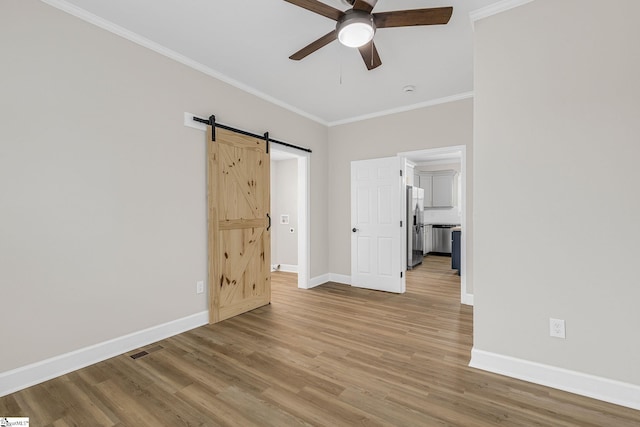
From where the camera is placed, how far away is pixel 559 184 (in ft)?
6.86

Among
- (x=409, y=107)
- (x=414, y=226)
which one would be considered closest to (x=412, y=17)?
(x=409, y=107)

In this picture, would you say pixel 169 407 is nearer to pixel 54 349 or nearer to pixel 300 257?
pixel 54 349

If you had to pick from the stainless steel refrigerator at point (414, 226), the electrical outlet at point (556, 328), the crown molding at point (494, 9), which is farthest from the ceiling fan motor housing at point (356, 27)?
the stainless steel refrigerator at point (414, 226)

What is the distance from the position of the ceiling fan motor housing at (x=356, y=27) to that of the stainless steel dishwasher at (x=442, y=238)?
7.06m

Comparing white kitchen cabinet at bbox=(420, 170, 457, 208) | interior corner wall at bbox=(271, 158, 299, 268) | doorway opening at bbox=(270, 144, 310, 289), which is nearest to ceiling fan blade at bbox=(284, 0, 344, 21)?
doorway opening at bbox=(270, 144, 310, 289)

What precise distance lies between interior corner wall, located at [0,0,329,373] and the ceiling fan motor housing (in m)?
1.93

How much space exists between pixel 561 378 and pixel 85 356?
3660mm

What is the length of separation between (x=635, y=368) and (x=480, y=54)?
8.08 ft

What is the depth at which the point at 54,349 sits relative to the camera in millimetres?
2248

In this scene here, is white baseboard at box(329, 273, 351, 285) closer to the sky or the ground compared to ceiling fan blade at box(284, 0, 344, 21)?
closer to the ground

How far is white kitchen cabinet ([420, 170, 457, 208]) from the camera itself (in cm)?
821

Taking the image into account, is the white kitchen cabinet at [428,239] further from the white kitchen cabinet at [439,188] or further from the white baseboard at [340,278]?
the white baseboard at [340,278]

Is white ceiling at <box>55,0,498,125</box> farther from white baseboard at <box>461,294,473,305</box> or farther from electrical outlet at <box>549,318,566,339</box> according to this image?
white baseboard at <box>461,294,473,305</box>

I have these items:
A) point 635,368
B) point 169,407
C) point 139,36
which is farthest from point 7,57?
point 635,368
